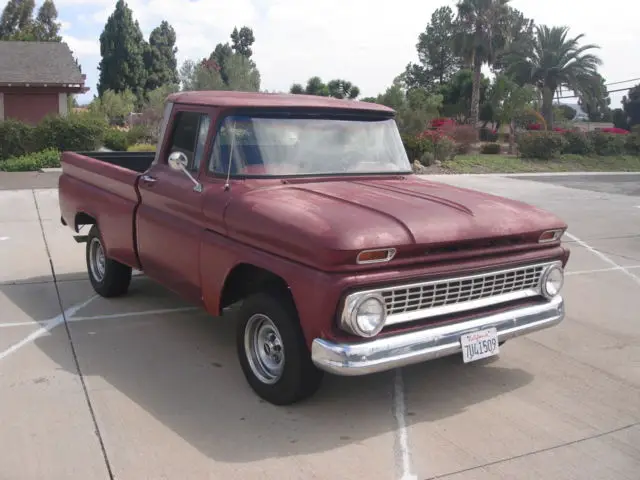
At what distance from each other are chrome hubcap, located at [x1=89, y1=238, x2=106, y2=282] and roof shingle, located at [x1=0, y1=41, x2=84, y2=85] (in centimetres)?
2070

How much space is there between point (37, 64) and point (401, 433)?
88.4 feet

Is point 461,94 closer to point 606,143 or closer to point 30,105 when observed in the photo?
point 606,143

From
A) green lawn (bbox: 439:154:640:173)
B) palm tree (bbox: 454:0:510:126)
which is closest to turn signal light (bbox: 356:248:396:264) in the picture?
green lawn (bbox: 439:154:640:173)

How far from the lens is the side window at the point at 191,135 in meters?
5.06

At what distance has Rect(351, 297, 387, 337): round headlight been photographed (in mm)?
3736

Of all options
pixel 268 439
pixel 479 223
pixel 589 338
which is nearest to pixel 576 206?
pixel 589 338

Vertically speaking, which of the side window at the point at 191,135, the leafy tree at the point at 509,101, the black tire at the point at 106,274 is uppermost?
the leafy tree at the point at 509,101

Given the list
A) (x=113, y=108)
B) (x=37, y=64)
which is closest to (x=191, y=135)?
(x=37, y=64)

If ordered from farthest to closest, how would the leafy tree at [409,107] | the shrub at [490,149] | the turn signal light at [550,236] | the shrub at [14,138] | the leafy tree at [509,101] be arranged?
the leafy tree at [509,101] → the shrub at [490,149] → the leafy tree at [409,107] → the shrub at [14,138] → the turn signal light at [550,236]

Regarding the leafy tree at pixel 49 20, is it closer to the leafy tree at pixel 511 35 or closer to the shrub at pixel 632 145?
the leafy tree at pixel 511 35

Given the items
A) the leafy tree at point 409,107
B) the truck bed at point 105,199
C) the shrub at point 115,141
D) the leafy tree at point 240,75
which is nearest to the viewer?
the truck bed at point 105,199

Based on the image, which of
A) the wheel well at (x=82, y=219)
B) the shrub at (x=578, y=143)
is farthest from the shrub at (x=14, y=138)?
the shrub at (x=578, y=143)

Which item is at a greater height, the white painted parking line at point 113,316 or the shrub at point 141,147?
the shrub at point 141,147

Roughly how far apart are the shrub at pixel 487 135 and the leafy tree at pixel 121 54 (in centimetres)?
2465
